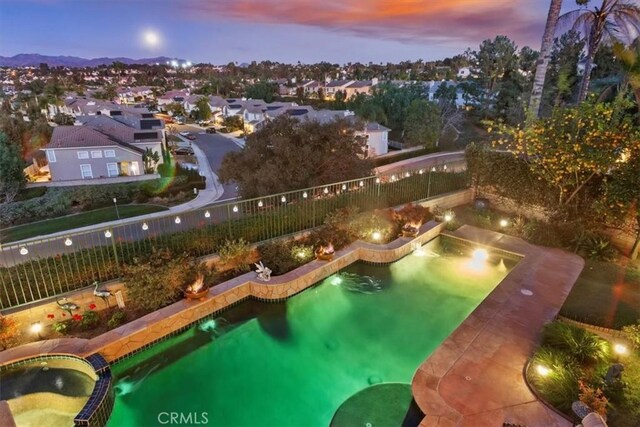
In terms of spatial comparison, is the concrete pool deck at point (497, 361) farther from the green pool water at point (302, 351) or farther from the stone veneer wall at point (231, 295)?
the stone veneer wall at point (231, 295)

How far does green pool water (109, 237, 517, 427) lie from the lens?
6.11m

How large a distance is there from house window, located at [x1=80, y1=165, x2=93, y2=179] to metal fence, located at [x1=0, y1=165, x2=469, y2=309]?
18504 mm

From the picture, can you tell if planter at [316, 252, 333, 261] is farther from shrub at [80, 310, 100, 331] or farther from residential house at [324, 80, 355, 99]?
residential house at [324, 80, 355, 99]

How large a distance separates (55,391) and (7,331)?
5.05 ft

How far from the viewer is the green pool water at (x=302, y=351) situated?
6105 mm

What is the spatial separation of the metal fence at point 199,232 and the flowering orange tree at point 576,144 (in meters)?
3.84

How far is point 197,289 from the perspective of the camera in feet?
26.3

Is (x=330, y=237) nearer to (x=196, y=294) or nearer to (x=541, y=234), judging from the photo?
(x=196, y=294)

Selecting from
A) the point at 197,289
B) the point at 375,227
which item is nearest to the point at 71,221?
the point at 197,289

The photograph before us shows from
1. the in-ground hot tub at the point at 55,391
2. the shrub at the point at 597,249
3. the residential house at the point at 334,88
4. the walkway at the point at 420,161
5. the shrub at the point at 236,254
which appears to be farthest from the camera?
the residential house at the point at 334,88

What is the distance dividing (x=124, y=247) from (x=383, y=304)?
20.3 feet

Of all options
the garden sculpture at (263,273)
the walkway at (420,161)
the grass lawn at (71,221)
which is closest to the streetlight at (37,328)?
the garden sculpture at (263,273)

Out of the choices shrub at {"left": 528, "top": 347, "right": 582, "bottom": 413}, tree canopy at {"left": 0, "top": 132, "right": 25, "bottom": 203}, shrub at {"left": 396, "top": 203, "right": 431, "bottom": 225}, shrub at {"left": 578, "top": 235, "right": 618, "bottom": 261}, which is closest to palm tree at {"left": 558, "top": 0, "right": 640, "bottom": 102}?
shrub at {"left": 578, "top": 235, "right": 618, "bottom": 261}

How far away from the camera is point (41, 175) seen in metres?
32.0
